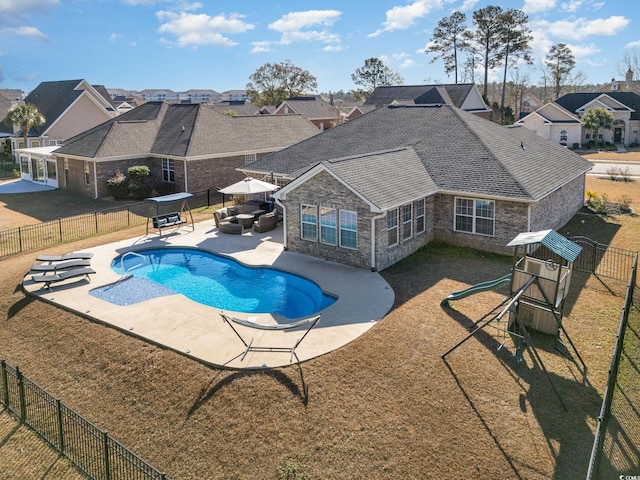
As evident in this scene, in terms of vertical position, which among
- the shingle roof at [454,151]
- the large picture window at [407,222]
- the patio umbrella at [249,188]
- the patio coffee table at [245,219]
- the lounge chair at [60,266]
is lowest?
the lounge chair at [60,266]

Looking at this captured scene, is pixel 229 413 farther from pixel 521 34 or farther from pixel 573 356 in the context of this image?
pixel 521 34

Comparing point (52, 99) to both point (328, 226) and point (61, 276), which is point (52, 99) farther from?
point (328, 226)

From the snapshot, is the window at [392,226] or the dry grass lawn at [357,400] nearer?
the dry grass lawn at [357,400]

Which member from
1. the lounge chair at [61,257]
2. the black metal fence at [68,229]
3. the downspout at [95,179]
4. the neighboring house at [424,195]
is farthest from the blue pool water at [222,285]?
the downspout at [95,179]

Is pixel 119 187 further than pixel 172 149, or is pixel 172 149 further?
pixel 172 149

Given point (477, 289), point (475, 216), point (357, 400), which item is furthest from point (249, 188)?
point (357, 400)

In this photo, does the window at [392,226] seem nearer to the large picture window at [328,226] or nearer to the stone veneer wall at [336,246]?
the stone veneer wall at [336,246]
